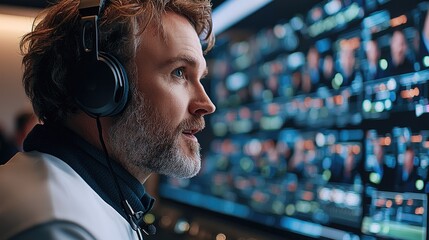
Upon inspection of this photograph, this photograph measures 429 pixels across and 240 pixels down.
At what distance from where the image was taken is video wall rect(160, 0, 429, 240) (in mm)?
1536

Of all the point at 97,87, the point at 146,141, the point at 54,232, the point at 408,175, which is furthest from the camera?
the point at 408,175

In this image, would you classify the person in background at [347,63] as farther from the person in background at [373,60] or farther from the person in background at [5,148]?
the person in background at [5,148]

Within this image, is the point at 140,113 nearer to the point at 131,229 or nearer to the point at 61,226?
the point at 131,229

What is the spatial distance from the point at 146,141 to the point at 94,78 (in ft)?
0.61

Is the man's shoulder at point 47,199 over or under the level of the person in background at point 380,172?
under

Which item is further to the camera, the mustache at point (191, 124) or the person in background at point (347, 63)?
the person in background at point (347, 63)

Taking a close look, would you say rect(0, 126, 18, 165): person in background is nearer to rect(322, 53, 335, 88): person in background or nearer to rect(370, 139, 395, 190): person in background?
rect(322, 53, 335, 88): person in background

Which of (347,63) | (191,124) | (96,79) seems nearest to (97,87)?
(96,79)

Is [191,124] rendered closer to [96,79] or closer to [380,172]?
[96,79]

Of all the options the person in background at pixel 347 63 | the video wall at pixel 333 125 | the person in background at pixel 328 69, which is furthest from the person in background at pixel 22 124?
the person in background at pixel 347 63

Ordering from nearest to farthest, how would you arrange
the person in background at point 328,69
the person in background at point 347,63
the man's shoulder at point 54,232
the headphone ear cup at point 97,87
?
the man's shoulder at point 54,232
the headphone ear cup at point 97,87
the person in background at point 347,63
the person in background at point 328,69

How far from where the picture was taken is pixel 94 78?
1072 millimetres

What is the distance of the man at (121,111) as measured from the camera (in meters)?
1.08

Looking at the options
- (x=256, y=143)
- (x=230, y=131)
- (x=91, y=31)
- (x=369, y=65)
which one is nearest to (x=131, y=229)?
(x=91, y=31)
